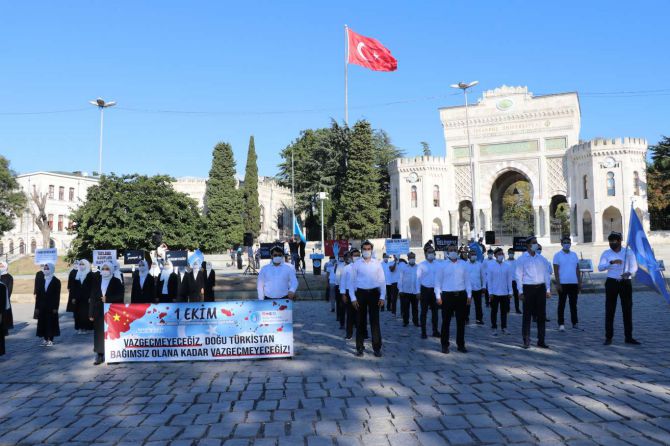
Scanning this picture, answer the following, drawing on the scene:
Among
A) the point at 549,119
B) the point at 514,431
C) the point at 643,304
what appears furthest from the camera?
the point at 549,119

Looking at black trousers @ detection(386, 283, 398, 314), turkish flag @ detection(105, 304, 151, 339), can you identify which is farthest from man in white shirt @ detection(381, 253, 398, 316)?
turkish flag @ detection(105, 304, 151, 339)

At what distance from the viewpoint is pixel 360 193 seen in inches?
1930

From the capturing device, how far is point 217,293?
1950cm

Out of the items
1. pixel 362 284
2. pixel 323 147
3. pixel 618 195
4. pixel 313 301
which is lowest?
pixel 313 301

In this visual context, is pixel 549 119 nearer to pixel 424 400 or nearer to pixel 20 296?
pixel 20 296

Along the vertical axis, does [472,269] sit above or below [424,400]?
above

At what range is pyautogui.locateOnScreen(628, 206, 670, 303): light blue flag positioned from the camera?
348 inches

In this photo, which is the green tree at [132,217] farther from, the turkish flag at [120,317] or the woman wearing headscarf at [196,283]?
the turkish flag at [120,317]

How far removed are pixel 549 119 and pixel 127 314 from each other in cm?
4993

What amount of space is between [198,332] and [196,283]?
10.00 ft

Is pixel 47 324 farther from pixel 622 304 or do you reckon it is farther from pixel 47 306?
pixel 622 304

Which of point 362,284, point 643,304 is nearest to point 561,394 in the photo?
point 362,284

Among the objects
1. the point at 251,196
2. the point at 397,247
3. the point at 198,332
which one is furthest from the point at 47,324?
the point at 251,196

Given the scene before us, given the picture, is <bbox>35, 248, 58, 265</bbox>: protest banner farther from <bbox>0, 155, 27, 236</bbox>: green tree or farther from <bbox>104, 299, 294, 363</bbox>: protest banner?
<bbox>0, 155, 27, 236</bbox>: green tree
